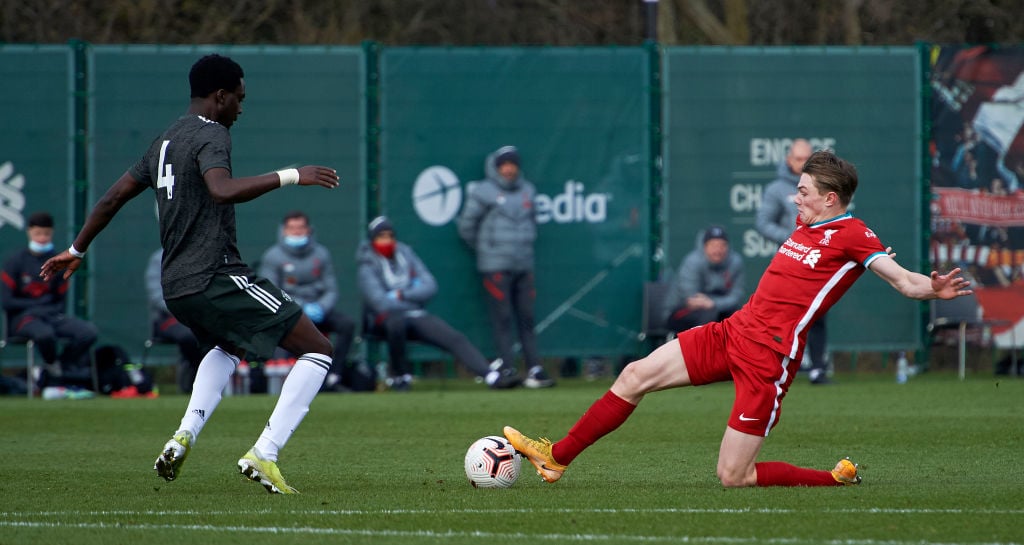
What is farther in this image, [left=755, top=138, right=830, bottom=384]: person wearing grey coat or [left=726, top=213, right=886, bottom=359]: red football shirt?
[left=755, top=138, right=830, bottom=384]: person wearing grey coat

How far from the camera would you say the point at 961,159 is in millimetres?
15727

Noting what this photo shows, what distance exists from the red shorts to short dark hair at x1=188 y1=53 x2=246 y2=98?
7.77ft

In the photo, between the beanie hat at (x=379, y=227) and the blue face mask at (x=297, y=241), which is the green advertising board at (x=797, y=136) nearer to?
the beanie hat at (x=379, y=227)

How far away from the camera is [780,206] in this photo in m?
14.2

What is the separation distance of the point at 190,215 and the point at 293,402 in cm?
95

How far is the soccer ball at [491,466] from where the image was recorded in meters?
6.90

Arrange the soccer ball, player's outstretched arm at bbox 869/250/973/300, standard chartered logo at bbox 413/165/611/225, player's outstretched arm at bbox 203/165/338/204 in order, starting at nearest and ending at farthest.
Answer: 1. player's outstretched arm at bbox 869/250/973/300
2. player's outstretched arm at bbox 203/165/338/204
3. the soccer ball
4. standard chartered logo at bbox 413/165/611/225

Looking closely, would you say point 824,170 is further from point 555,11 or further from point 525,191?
point 555,11

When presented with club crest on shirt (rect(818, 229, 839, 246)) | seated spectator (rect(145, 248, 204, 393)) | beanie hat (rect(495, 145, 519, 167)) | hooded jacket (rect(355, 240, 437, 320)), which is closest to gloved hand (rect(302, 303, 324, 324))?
hooded jacket (rect(355, 240, 437, 320))

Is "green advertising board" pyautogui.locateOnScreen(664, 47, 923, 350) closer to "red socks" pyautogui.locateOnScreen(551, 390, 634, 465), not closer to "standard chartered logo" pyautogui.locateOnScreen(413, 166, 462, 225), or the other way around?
"standard chartered logo" pyautogui.locateOnScreen(413, 166, 462, 225)

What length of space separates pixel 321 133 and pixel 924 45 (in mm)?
6231

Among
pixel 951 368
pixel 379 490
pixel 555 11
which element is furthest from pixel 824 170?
pixel 555 11

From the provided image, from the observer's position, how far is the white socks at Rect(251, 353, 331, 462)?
265 inches

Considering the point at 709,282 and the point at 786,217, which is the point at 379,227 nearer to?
the point at 709,282
